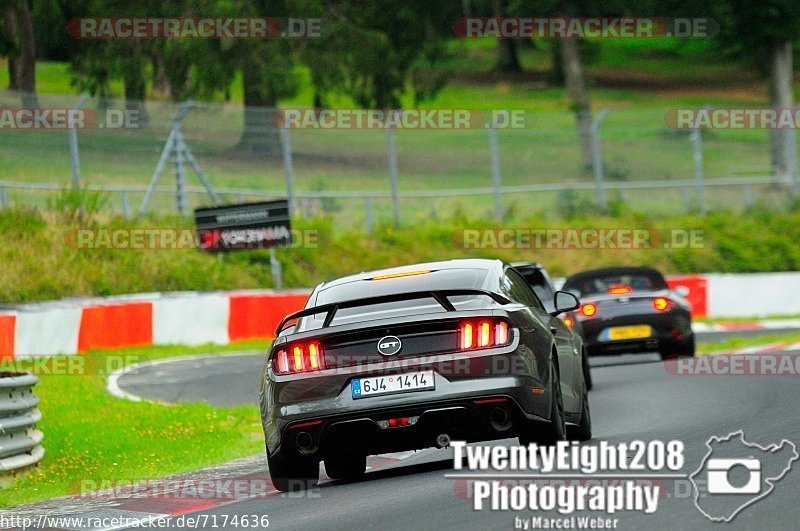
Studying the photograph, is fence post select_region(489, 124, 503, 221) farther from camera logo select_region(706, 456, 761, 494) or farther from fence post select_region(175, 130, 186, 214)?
camera logo select_region(706, 456, 761, 494)

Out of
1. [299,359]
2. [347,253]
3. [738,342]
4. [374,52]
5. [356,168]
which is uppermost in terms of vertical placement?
[374,52]

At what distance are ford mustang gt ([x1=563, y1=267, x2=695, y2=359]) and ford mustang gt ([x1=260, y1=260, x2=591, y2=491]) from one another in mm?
9626

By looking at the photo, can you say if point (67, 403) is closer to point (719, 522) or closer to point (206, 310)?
point (206, 310)

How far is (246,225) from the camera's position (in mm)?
28312

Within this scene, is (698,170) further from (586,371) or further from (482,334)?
(482,334)

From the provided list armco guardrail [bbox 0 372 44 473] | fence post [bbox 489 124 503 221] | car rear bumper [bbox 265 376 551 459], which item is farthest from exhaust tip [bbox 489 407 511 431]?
fence post [bbox 489 124 503 221]

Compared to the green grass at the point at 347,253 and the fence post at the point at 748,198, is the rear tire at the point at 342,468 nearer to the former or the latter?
the green grass at the point at 347,253

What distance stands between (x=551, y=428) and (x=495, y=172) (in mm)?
22841

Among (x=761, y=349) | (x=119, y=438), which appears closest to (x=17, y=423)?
(x=119, y=438)

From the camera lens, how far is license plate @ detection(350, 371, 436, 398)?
9.87m

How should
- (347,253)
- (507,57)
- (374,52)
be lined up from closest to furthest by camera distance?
(347,253) → (374,52) → (507,57)

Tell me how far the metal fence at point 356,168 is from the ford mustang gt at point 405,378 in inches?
692

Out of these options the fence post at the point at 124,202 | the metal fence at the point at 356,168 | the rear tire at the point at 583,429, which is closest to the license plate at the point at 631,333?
the rear tire at the point at 583,429

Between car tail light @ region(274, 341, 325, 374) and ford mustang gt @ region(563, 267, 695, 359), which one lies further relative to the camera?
ford mustang gt @ region(563, 267, 695, 359)
